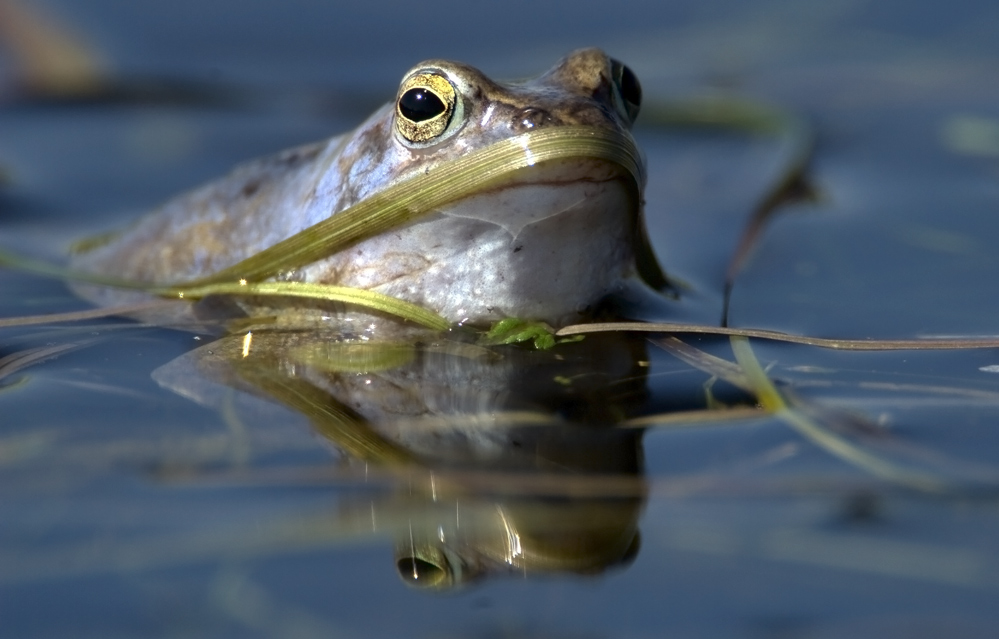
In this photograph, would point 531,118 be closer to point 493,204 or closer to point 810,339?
point 493,204

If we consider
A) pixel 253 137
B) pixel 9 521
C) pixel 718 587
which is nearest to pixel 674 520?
pixel 718 587

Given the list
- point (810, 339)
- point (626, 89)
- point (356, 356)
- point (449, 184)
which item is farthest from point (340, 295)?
point (810, 339)

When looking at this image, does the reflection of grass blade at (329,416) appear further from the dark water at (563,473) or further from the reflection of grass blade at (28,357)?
the reflection of grass blade at (28,357)

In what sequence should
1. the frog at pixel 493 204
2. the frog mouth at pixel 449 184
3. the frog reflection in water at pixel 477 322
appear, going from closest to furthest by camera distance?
1. the frog reflection in water at pixel 477 322
2. the frog mouth at pixel 449 184
3. the frog at pixel 493 204

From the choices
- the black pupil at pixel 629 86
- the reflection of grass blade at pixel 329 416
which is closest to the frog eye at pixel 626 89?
the black pupil at pixel 629 86

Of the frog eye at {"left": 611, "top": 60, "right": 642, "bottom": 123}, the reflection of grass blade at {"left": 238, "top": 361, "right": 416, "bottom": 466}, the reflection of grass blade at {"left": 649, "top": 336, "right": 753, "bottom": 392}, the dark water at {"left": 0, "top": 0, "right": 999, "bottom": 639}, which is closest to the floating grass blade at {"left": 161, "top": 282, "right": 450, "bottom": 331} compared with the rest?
the dark water at {"left": 0, "top": 0, "right": 999, "bottom": 639}

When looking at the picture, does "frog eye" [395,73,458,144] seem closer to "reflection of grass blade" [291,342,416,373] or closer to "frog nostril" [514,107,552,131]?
"frog nostril" [514,107,552,131]
